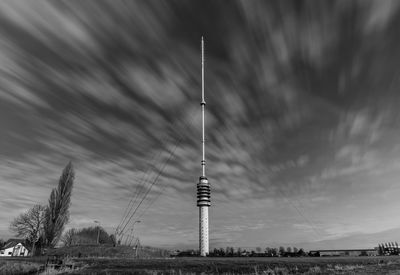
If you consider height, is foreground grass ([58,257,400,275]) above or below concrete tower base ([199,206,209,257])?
below

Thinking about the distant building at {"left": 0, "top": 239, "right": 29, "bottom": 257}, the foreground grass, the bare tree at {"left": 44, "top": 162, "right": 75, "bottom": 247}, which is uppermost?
the bare tree at {"left": 44, "top": 162, "right": 75, "bottom": 247}

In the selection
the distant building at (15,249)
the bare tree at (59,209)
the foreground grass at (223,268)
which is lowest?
the foreground grass at (223,268)

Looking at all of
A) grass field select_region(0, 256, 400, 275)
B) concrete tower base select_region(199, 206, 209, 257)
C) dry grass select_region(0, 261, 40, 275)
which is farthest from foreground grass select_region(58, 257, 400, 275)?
concrete tower base select_region(199, 206, 209, 257)

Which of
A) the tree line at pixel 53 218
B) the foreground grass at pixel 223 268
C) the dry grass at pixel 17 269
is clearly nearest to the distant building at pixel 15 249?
the tree line at pixel 53 218

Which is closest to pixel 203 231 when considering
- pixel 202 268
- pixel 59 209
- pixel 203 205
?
pixel 203 205

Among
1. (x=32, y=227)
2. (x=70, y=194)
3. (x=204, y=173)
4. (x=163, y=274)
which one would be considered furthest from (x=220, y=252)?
(x=163, y=274)

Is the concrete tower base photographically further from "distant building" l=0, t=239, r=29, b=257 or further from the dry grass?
the dry grass

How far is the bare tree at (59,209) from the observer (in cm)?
11419

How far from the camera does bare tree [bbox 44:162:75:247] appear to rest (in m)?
114

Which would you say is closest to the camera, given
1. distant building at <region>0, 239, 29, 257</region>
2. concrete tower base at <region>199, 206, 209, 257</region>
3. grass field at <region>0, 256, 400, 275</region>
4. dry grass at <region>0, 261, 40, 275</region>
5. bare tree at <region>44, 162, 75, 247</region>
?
grass field at <region>0, 256, 400, 275</region>

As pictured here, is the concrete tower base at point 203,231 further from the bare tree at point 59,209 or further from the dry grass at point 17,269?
the dry grass at point 17,269

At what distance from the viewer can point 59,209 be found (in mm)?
120375

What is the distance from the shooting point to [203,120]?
7407 inches

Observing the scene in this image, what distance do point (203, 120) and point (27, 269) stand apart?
5657 inches
